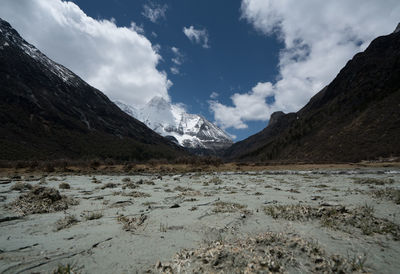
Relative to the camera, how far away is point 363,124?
56500 millimetres

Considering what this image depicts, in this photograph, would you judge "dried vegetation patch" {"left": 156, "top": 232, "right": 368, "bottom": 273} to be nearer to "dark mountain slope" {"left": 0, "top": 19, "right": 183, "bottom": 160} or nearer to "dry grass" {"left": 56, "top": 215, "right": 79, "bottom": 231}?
"dry grass" {"left": 56, "top": 215, "right": 79, "bottom": 231}

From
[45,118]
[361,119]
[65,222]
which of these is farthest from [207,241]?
[45,118]

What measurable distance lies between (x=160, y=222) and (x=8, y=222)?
413cm

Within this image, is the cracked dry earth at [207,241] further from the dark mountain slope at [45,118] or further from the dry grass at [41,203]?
the dark mountain slope at [45,118]

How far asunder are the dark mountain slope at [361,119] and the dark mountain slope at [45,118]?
77.3 metres

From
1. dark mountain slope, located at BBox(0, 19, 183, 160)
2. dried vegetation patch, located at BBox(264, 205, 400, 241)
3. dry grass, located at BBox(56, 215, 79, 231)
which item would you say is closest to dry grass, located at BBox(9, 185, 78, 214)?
dry grass, located at BBox(56, 215, 79, 231)

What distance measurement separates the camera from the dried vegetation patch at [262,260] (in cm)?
258

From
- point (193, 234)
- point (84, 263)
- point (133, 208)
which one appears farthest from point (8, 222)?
point (193, 234)

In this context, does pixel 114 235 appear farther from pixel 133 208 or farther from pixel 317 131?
pixel 317 131

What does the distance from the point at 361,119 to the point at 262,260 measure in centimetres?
7697

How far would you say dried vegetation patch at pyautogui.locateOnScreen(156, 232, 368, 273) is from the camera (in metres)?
2.58

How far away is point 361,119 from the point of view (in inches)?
2328

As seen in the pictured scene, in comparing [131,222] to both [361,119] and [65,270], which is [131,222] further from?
[361,119]

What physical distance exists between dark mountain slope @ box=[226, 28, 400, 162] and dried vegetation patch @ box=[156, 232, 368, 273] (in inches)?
2220
